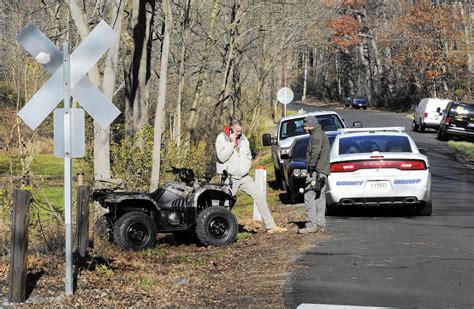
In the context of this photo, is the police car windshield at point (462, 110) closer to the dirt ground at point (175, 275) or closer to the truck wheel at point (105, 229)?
the dirt ground at point (175, 275)

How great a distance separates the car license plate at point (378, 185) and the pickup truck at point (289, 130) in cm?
728

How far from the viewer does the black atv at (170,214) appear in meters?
12.6

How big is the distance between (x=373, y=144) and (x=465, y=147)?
72.9ft

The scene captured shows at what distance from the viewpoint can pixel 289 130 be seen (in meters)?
24.7

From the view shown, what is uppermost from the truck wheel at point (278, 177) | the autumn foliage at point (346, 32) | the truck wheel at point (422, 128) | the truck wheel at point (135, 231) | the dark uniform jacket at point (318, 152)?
the autumn foliage at point (346, 32)

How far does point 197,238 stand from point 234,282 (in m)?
3.75

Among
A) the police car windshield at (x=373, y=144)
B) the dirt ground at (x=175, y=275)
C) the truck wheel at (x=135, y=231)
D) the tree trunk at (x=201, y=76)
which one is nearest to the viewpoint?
the dirt ground at (x=175, y=275)

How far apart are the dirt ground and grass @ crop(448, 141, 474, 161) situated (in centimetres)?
2186

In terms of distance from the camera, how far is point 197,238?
13344mm

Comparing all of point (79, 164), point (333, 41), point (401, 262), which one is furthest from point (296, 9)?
point (333, 41)

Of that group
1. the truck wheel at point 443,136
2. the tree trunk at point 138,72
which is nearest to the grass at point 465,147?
the truck wheel at point 443,136

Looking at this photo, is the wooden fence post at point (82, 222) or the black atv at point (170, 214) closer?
the wooden fence post at point (82, 222)

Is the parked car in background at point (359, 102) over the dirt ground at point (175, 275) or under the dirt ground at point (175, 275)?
over

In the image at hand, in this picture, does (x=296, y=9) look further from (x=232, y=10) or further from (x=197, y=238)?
(x=197, y=238)
